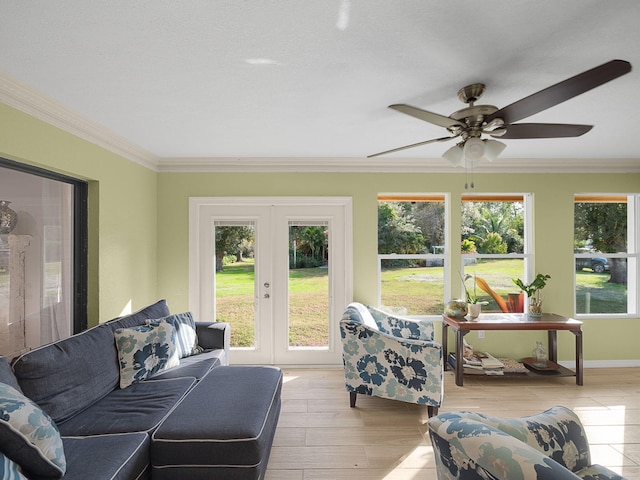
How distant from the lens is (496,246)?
442cm

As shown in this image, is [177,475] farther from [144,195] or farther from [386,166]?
[386,166]

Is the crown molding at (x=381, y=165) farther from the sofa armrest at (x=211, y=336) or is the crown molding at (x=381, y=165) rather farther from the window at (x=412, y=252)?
the sofa armrest at (x=211, y=336)

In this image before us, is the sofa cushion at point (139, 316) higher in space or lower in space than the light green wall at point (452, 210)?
lower

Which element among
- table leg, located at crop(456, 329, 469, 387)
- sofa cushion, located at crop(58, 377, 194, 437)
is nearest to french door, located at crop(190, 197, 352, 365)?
table leg, located at crop(456, 329, 469, 387)

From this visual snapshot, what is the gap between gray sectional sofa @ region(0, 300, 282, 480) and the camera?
60.9 inches

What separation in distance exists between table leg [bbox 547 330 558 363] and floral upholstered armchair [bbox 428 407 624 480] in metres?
2.82

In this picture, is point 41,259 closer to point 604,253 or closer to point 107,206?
point 107,206

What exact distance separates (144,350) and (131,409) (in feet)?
1.82

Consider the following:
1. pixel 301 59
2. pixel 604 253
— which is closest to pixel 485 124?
pixel 301 59

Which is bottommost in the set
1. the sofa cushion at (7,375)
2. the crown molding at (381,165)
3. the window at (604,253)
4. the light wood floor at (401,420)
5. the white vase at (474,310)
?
the light wood floor at (401,420)

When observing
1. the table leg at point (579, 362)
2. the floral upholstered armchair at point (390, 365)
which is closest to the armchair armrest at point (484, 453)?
the floral upholstered armchair at point (390, 365)

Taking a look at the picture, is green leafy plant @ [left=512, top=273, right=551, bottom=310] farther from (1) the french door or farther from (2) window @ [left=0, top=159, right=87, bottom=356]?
(2) window @ [left=0, top=159, right=87, bottom=356]

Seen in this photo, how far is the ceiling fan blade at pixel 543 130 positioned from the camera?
6.93 feet

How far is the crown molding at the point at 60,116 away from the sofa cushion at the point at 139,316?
149cm
